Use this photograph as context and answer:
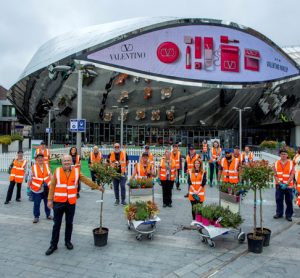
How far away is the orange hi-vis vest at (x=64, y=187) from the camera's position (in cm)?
573

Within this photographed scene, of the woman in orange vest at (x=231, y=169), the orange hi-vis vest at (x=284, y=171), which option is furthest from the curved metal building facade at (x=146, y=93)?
the orange hi-vis vest at (x=284, y=171)

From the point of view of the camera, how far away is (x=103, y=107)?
113 feet

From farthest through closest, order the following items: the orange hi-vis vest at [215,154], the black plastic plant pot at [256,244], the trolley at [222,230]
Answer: the orange hi-vis vest at [215,154], the trolley at [222,230], the black plastic plant pot at [256,244]

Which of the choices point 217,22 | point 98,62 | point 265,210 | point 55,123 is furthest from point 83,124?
point 55,123

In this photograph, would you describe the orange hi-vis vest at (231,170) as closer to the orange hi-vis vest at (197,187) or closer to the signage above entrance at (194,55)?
the orange hi-vis vest at (197,187)

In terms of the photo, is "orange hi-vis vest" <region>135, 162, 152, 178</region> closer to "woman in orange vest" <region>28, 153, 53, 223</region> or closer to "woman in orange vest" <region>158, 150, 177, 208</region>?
"woman in orange vest" <region>158, 150, 177, 208</region>

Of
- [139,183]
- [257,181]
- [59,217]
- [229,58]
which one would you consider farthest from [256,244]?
[229,58]

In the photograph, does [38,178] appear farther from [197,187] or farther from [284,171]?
[284,171]

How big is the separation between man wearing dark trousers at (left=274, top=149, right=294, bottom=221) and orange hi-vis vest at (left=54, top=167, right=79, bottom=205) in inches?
214

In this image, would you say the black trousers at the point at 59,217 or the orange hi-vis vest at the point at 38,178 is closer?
the black trousers at the point at 59,217

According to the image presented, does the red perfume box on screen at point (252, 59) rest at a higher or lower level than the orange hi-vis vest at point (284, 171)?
higher

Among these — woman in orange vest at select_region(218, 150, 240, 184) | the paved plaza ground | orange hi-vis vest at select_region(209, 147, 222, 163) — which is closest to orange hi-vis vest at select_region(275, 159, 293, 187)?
the paved plaza ground

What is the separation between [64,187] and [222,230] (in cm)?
332

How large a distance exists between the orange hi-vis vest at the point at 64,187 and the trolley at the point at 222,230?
267 cm
